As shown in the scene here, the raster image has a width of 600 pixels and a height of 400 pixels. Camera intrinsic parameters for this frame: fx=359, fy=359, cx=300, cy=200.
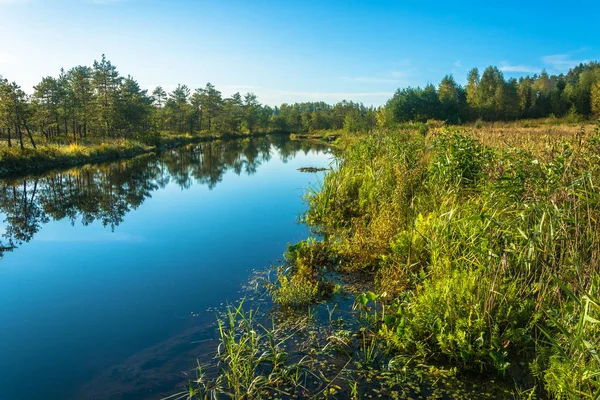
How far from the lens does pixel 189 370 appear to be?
4395 millimetres

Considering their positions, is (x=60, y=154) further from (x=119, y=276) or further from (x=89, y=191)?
(x=119, y=276)

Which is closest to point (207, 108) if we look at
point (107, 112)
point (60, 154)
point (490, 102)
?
point (107, 112)

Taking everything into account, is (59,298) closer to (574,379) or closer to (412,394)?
(412,394)

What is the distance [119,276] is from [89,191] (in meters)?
11.0

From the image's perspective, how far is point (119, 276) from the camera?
7.63 m

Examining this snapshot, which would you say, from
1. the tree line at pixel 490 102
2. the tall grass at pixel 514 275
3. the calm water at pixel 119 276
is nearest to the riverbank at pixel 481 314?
the tall grass at pixel 514 275

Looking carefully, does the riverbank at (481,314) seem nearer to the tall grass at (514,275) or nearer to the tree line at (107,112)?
the tall grass at (514,275)

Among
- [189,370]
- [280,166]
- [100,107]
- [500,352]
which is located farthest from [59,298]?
[100,107]

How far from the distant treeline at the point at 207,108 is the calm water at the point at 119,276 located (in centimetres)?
1360

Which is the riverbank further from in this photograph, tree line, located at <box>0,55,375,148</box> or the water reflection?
tree line, located at <box>0,55,375,148</box>

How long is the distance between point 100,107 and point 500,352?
4133 centimetres

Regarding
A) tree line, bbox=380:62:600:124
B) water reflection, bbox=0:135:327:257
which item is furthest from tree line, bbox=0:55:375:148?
tree line, bbox=380:62:600:124

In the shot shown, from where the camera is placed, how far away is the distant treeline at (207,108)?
34938mm

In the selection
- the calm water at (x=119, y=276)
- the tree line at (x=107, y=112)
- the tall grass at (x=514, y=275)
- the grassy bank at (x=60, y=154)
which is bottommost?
the calm water at (x=119, y=276)
